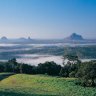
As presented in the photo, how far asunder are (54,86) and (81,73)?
8.38m

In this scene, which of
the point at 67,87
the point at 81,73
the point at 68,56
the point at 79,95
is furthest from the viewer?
the point at 68,56

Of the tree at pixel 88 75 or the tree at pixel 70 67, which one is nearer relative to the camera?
the tree at pixel 88 75

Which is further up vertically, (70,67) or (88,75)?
(88,75)

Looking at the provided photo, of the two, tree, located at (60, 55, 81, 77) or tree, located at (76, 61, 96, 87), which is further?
tree, located at (60, 55, 81, 77)

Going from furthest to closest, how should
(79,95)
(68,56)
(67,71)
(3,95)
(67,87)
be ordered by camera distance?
(68,56), (67,71), (67,87), (79,95), (3,95)

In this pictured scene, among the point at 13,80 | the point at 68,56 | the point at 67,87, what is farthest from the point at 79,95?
the point at 68,56

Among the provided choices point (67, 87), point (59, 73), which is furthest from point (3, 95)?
point (59, 73)

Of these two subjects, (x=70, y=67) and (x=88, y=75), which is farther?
(x=70, y=67)

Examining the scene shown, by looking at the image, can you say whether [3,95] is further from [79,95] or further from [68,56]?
[68,56]

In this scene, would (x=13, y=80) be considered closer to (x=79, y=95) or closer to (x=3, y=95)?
(x=79, y=95)

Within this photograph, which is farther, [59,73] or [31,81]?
[59,73]

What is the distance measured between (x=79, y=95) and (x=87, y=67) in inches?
675

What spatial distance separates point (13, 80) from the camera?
63.4 meters

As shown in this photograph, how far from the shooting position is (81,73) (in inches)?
2340
